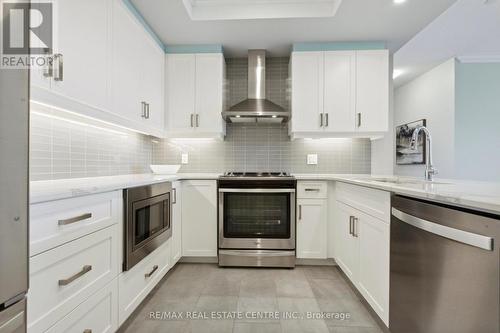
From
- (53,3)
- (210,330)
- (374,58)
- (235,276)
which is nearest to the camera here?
(53,3)

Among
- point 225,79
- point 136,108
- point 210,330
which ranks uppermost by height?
point 225,79

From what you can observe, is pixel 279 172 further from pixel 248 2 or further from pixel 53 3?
pixel 53 3

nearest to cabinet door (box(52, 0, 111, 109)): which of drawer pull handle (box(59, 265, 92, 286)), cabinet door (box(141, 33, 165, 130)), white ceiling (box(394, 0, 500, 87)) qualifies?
cabinet door (box(141, 33, 165, 130))

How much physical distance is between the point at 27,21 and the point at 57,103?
32.1 inches

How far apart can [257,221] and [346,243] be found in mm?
856

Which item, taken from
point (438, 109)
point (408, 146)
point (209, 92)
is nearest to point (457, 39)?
point (438, 109)

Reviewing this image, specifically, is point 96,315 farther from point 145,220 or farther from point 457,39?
point 457,39

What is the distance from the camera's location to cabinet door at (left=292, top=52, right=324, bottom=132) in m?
2.77

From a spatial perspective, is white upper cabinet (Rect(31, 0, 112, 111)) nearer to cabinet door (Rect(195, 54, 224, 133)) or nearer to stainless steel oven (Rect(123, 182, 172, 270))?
stainless steel oven (Rect(123, 182, 172, 270))

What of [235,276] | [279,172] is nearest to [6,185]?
[235,276]

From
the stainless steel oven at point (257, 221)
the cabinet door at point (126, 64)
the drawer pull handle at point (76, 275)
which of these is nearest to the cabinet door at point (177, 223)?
the stainless steel oven at point (257, 221)

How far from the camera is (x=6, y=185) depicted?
61cm

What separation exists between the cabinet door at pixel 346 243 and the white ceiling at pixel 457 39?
2.35 meters

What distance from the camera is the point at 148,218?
1827mm
